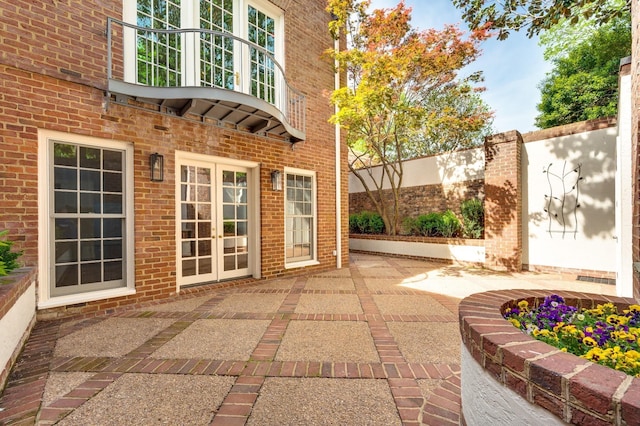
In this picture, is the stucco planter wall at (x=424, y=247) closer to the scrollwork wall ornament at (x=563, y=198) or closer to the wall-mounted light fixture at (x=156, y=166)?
the scrollwork wall ornament at (x=563, y=198)

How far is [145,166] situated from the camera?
14.9 ft

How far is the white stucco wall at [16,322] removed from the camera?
7.82ft

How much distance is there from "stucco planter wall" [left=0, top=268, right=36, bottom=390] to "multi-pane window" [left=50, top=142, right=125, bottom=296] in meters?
0.51

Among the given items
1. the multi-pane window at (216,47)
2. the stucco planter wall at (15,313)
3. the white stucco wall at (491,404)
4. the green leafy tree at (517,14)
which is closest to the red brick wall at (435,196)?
the green leafy tree at (517,14)

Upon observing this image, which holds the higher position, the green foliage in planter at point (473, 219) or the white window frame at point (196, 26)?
the white window frame at point (196, 26)

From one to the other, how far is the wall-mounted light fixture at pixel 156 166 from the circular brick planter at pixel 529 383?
4.45 metres

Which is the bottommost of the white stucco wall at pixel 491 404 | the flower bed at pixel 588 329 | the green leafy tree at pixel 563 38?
the white stucco wall at pixel 491 404

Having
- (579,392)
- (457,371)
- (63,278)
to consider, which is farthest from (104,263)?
(579,392)

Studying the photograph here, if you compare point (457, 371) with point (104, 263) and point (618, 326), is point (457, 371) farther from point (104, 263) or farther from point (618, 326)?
point (104, 263)

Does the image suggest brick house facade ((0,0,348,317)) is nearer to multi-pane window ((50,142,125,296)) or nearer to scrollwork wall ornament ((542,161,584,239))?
multi-pane window ((50,142,125,296))

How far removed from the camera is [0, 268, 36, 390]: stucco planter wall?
7.76ft

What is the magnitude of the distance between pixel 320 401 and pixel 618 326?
1843 mm

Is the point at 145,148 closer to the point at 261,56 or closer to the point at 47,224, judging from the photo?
the point at 47,224

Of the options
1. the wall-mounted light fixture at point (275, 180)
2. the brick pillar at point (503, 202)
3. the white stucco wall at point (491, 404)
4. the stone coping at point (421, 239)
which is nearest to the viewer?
the white stucco wall at point (491, 404)
